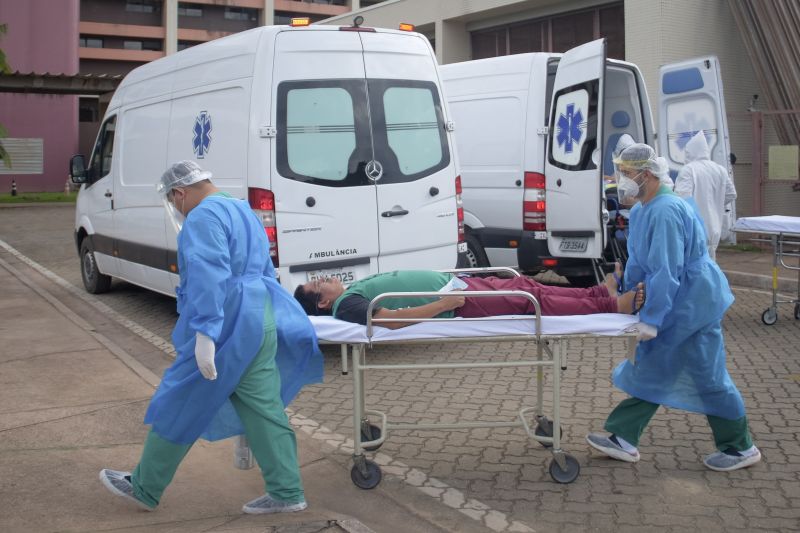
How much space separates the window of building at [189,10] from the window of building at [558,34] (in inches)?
2166

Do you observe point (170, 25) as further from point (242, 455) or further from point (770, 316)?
point (242, 455)

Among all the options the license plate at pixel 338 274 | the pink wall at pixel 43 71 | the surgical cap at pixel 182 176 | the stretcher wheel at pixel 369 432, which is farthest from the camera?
the pink wall at pixel 43 71

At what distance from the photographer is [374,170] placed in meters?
8.16

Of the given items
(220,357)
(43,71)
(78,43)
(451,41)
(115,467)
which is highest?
(78,43)

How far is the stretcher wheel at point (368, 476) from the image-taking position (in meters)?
5.02

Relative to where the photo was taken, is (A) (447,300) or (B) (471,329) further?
(A) (447,300)

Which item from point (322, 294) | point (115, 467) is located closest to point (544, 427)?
point (322, 294)

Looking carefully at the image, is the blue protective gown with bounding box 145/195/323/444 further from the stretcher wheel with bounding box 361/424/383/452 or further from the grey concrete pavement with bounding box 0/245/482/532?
the stretcher wheel with bounding box 361/424/383/452

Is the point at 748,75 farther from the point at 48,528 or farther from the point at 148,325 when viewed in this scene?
the point at 48,528

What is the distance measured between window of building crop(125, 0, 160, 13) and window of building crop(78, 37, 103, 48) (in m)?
3.06

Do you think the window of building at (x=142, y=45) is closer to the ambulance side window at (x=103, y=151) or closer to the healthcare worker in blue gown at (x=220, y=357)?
the ambulance side window at (x=103, y=151)

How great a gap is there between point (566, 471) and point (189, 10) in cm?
7205

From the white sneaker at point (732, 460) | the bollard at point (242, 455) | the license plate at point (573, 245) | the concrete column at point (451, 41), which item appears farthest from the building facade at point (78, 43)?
the white sneaker at point (732, 460)

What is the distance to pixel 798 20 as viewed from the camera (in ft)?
48.8
